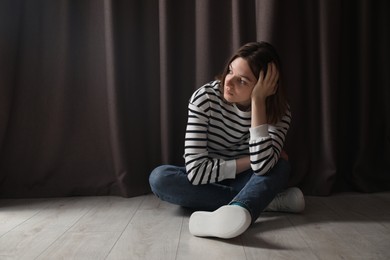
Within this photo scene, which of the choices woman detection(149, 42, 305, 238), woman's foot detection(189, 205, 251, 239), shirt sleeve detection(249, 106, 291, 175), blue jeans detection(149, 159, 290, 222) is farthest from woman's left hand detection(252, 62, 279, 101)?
woman's foot detection(189, 205, 251, 239)

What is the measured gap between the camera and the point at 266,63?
1366 mm

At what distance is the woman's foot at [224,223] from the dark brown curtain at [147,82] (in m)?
0.64

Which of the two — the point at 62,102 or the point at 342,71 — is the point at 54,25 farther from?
the point at 342,71

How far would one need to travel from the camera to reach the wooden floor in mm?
1045

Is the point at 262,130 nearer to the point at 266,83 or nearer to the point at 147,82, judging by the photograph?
the point at 266,83

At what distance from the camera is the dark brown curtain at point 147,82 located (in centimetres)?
175

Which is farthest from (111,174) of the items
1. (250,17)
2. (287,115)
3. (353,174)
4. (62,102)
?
(353,174)

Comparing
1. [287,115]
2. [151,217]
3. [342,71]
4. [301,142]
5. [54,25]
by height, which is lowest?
[151,217]

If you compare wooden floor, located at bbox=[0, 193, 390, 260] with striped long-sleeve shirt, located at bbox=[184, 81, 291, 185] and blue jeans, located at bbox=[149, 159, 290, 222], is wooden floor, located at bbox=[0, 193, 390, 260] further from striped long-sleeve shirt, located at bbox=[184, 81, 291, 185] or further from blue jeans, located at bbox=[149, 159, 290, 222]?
striped long-sleeve shirt, located at bbox=[184, 81, 291, 185]

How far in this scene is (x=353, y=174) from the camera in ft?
5.98

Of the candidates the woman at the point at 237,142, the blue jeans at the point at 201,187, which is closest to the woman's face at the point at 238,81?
the woman at the point at 237,142

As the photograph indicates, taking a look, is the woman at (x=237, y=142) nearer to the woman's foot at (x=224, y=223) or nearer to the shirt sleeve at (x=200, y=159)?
the shirt sleeve at (x=200, y=159)

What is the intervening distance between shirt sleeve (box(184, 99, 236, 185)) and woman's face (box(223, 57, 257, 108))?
4.7 inches

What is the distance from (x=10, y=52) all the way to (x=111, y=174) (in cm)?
70
